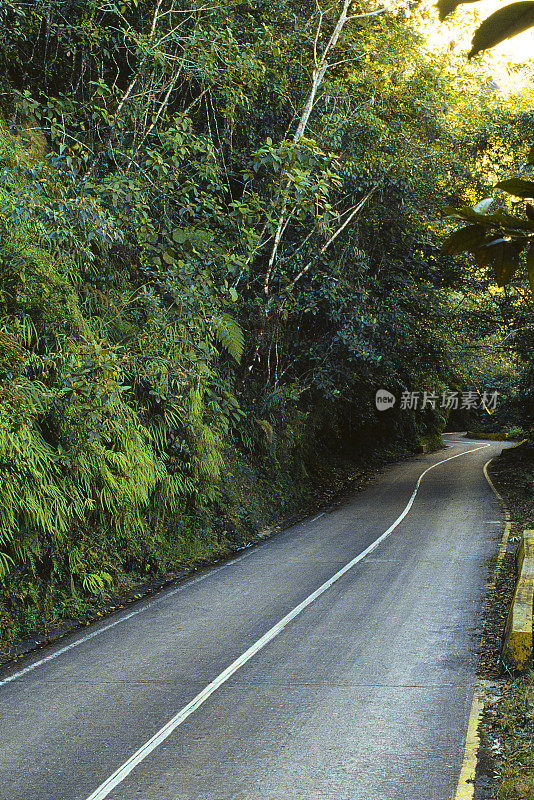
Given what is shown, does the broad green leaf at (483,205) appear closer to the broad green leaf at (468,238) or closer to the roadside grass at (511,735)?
the broad green leaf at (468,238)

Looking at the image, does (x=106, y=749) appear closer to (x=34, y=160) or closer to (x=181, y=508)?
(x=181, y=508)

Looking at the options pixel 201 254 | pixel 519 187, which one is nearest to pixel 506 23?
pixel 519 187

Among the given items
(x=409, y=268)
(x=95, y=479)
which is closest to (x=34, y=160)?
(x=95, y=479)

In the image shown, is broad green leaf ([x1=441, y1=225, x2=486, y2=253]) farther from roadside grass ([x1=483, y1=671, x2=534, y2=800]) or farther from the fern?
the fern

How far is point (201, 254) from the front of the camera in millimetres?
10906

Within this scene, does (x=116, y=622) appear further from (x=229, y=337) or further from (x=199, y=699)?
(x=229, y=337)

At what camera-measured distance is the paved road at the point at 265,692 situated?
445cm

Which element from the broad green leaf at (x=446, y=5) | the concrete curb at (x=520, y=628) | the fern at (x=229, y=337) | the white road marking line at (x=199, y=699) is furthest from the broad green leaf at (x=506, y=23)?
the fern at (x=229, y=337)

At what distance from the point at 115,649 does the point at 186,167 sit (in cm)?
832

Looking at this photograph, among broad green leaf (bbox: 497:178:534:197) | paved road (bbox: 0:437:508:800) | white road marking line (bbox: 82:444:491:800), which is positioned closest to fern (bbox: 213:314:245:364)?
paved road (bbox: 0:437:508:800)

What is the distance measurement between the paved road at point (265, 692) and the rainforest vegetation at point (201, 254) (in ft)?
5.08

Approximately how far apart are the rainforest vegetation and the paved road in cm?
155

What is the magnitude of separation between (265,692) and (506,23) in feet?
18.4

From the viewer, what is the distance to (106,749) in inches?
193
